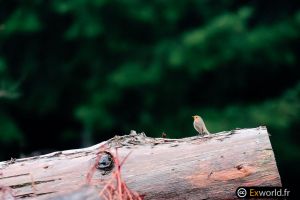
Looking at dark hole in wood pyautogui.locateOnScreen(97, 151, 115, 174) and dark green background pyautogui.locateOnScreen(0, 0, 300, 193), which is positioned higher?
dark green background pyautogui.locateOnScreen(0, 0, 300, 193)

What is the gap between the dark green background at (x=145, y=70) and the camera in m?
9.95

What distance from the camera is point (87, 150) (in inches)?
103

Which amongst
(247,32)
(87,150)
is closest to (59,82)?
(247,32)

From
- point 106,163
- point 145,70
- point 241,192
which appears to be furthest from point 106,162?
point 145,70

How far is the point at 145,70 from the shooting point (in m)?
10.4

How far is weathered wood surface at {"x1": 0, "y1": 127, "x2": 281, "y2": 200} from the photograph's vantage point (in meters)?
2.47

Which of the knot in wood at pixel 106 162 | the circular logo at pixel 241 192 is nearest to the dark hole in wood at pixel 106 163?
the knot in wood at pixel 106 162

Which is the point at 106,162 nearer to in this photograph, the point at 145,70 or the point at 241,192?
the point at 241,192

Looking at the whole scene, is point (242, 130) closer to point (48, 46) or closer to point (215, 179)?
point (215, 179)

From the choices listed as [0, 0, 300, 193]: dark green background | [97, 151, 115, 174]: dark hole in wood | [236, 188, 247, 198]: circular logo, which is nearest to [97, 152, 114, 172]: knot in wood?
[97, 151, 115, 174]: dark hole in wood

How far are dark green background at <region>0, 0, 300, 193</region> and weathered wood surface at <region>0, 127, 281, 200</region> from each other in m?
6.82

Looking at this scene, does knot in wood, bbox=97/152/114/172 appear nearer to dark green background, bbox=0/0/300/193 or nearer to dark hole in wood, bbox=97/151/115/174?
dark hole in wood, bbox=97/151/115/174

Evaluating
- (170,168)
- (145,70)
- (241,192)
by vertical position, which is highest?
(145,70)

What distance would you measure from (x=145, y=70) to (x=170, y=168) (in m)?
7.92
